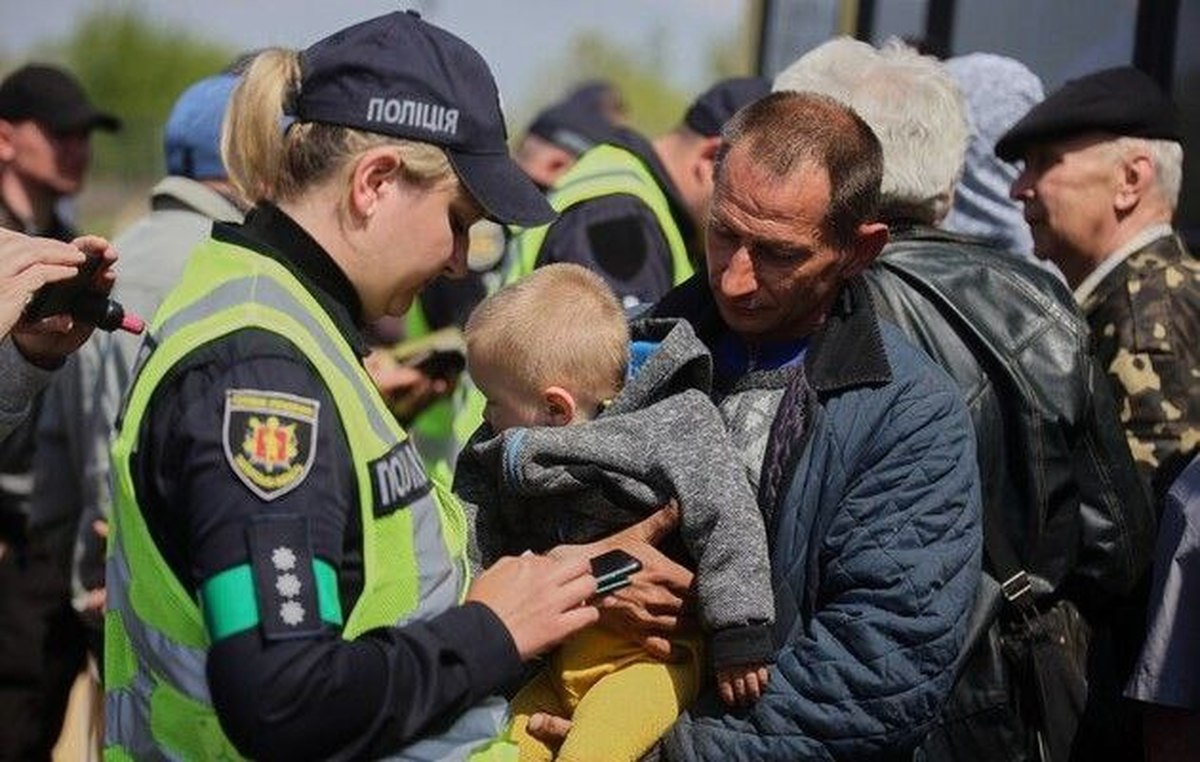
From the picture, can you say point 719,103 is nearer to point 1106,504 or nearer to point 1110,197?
point 1110,197

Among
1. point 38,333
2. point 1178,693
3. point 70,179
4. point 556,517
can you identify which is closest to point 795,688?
point 556,517

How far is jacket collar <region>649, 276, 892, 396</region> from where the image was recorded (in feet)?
11.2

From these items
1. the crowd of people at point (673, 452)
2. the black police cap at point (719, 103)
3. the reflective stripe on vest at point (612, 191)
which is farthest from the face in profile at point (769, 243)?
the black police cap at point (719, 103)

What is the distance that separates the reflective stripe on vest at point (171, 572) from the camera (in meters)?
2.85

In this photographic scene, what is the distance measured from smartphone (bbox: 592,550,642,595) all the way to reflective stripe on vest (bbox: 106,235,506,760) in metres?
0.23

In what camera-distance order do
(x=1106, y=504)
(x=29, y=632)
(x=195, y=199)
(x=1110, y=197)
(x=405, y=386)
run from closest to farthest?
(x=1106, y=504) < (x=1110, y=197) < (x=195, y=199) < (x=29, y=632) < (x=405, y=386)

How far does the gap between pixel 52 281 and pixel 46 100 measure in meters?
4.08

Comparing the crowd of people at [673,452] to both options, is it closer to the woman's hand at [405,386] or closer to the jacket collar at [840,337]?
the jacket collar at [840,337]

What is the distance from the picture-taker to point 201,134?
18.3 ft

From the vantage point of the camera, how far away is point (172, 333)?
2.88m

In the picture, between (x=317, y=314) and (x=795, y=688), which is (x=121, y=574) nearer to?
(x=317, y=314)

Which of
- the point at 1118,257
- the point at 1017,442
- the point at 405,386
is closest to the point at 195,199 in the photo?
the point at 405,386

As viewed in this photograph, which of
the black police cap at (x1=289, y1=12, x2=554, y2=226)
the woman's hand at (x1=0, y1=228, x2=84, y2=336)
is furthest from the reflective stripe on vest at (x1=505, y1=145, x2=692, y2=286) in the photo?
the black police cap at (x1=289, y1=12, x2=554, y2=226)

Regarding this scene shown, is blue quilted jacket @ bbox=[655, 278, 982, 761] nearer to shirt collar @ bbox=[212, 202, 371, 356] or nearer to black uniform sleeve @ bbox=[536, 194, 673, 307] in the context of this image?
shirt collar @ bbox=[212, 202, 371, 356]
